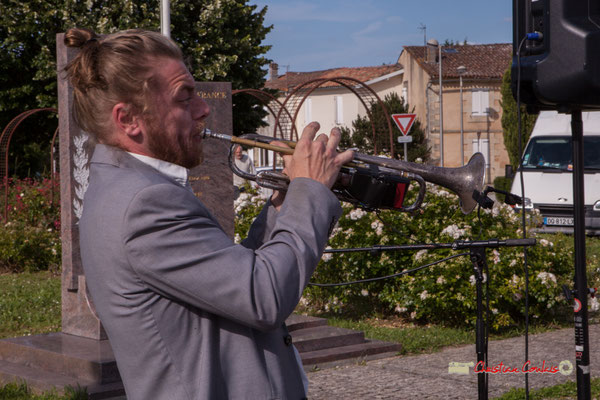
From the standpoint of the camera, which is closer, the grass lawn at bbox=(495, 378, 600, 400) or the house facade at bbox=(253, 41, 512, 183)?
the grass lawn at bbox=(495, 378, 600, 400)

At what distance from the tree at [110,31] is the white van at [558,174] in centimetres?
1008

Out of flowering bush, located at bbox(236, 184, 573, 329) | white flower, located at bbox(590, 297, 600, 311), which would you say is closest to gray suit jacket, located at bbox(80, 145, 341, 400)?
flowering bush, located at bbox(236, 184, 573, 329)

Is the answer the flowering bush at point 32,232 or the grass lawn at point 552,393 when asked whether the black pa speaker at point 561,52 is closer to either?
the grass lawn at point 552,393

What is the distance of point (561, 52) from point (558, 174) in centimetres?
1254

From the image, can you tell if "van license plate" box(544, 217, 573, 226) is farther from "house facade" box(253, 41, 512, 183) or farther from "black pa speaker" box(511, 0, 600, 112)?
"house facade" box(253, 41, 512, 183)

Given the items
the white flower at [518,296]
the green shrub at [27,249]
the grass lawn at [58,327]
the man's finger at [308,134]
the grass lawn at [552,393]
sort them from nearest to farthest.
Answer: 1. the man's finger at [308,134]
2. the grass lawn at [552,393]
3. the grass lawn at [58,327]
4. the white flower at [518,296]
5. the green shrub at [27,249]

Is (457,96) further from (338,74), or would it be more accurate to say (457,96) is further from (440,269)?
(440,269)

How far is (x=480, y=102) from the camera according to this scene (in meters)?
50.1

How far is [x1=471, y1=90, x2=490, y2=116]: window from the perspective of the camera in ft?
164

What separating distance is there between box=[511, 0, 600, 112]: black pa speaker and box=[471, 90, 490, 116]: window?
156 ft

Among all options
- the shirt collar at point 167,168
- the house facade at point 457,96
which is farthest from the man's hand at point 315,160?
the house facade at point 457,96

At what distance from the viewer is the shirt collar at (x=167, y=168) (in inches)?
76.2

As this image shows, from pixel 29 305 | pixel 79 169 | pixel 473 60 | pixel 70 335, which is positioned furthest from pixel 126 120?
pixel 473 60

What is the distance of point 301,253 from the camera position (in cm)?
184
